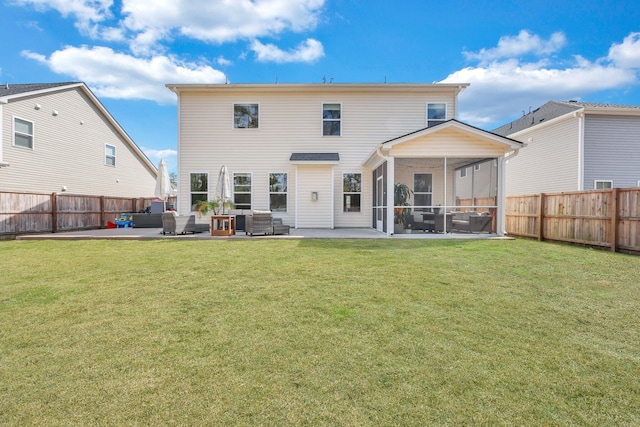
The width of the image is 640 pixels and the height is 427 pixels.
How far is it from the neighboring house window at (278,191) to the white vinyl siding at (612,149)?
496 inches

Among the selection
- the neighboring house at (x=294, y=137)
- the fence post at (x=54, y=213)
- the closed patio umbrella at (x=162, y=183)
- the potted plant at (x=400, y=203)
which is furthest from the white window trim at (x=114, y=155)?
the potted plant at (x=400, y=203)

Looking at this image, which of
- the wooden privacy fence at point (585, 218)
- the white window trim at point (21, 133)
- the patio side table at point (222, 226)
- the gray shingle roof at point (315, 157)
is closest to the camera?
the wooden privacy fence at point (585, 218)

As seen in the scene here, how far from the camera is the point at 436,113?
13.6m

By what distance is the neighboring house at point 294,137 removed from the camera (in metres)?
13.5

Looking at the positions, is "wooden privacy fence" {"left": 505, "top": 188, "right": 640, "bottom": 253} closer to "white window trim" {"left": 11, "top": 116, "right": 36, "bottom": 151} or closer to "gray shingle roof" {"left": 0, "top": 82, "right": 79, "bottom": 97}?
"white window trim" {"left": 11, "top": 116, "right": 36, "bottom": 151}

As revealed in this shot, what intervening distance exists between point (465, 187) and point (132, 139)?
19.8 metres

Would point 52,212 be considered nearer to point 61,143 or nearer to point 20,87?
point 61,143

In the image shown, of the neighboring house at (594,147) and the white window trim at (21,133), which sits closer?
the white window trim at (21,133)

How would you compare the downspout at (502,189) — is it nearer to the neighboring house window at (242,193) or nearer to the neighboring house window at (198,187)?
the neighboring house window at (242,193)

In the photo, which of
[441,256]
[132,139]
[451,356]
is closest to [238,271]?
[451,356]

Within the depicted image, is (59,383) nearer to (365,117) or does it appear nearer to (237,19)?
(237,19)

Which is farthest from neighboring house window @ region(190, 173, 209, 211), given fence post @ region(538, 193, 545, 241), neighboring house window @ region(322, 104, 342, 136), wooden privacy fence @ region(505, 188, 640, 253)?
fence post @ region(538, 193, 545, 241)

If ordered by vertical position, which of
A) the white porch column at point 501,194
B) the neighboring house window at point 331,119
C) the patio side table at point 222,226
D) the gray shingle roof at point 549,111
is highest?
the gray shingle roof at point 549,111

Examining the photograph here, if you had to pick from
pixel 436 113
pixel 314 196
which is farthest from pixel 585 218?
pixel 314 196
